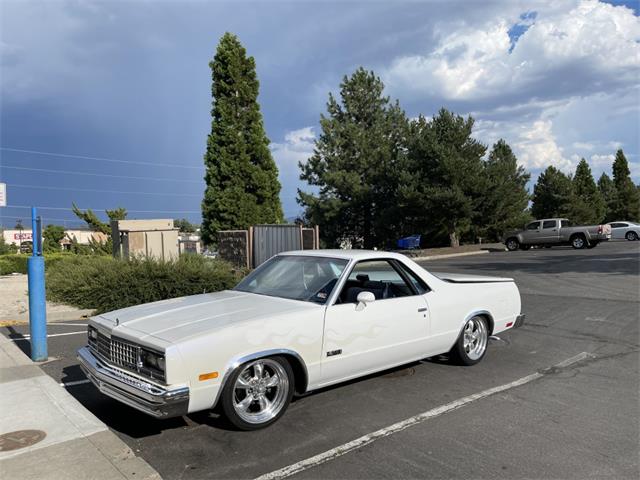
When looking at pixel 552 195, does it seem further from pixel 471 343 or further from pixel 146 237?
pixel 471 343

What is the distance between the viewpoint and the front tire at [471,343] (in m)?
5.89

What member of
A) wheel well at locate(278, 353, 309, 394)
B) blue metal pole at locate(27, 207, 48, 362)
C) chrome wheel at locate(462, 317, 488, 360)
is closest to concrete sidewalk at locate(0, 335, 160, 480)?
blue metal pole at locate(27, 207, 48, 362)

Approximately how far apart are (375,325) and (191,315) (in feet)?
5.57

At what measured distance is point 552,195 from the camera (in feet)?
147

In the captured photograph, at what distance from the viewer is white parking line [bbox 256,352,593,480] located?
11.4ft

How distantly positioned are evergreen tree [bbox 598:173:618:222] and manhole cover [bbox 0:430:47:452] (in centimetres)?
6093

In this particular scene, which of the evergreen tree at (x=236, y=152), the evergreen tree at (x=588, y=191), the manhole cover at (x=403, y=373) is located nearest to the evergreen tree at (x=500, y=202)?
the evergreen tree at (x=236, y=152)

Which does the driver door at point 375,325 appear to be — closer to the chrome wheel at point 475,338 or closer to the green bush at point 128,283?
the chrome wheel at point 475,338

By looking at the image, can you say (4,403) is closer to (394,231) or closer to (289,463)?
(289,463)

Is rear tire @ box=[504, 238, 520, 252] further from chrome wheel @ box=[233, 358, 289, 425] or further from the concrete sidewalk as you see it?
the concrete sidewalk

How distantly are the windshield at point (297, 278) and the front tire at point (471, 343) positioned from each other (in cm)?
184

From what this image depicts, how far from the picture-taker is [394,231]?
3506 cm

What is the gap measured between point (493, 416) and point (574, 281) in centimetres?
1082

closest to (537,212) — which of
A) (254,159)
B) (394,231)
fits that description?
(394,231)
